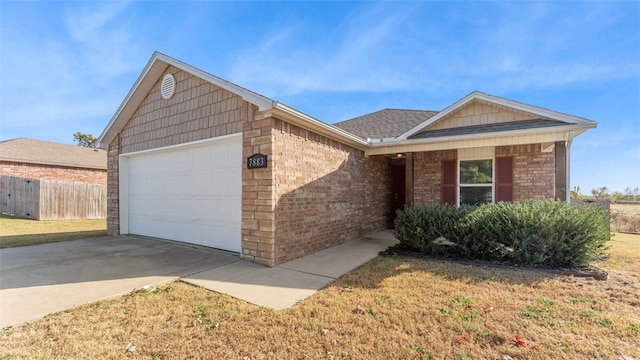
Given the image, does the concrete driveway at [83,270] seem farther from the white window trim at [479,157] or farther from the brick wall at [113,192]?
the white window trim at [479,157]

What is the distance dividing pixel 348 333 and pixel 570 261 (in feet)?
15.8

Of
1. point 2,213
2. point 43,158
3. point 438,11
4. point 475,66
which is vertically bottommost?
point 2,213

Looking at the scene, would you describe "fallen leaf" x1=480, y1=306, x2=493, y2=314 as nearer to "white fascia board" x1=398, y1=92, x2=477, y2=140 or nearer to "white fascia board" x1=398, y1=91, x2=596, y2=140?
"white fascia board" x1=398, y1=91, x2=596, y2=140

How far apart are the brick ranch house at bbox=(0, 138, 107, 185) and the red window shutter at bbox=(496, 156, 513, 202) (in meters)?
23.8

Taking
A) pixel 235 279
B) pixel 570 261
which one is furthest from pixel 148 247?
pixel 570 261

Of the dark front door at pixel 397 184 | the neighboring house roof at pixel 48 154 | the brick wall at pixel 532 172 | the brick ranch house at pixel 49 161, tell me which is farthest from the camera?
the neighboring house roof at pixel 48 154

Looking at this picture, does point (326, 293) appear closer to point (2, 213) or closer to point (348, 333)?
point (348, 333)

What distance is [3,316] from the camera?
315cm

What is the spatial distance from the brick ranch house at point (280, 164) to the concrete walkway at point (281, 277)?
34cm

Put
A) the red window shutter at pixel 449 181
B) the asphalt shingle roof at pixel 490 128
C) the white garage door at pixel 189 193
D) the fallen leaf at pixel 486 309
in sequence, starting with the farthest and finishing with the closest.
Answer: the red window shutter at pixel 449 181 → the asphalt shingle roof at pixel 490 128 → the white garage door at pixel 189 193 → the fallen leaf at pixel 486 309

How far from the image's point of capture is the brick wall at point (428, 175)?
868 centimetres

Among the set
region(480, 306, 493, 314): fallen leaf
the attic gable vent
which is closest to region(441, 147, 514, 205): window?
region(480, 306, 493, 314): fallen leaf

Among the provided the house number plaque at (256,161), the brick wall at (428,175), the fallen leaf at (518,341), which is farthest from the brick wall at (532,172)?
the house number plaque at (256,161)

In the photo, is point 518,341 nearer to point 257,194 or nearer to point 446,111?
point 257,194
